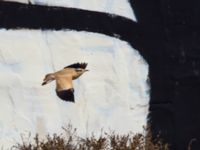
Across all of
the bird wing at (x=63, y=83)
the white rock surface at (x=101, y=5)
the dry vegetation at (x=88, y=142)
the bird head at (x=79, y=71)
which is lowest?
the dry vegetation at (x=88, y=142)

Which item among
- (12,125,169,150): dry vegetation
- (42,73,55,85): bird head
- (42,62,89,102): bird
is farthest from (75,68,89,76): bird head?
(12,125,169,150): dry vegetation

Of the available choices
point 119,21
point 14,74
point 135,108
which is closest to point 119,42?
point 119,21

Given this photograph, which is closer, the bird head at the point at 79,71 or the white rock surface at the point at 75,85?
the white rock surface at the point at 75,85

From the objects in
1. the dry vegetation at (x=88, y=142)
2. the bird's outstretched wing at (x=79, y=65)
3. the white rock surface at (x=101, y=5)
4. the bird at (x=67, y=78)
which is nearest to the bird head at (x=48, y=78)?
the bird at (x=67, y=78)

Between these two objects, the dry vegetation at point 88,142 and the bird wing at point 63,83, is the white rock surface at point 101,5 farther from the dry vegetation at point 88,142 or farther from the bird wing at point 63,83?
the dry vegetation at point 88,142

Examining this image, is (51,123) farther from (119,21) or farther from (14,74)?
(119,21)

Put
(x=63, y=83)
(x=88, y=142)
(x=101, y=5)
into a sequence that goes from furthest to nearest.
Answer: (x=101, y=5) → (x=63, y=83) → (x=88, y=142)

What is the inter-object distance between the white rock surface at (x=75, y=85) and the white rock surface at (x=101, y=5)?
147 mm

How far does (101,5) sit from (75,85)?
47 centimetres

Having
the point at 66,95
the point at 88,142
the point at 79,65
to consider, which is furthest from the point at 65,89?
the point at 88,142

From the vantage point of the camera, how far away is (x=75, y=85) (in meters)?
3.98

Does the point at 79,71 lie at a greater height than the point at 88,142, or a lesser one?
greater

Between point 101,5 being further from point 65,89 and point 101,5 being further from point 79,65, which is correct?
point 65,89

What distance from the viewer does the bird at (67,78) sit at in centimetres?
393
